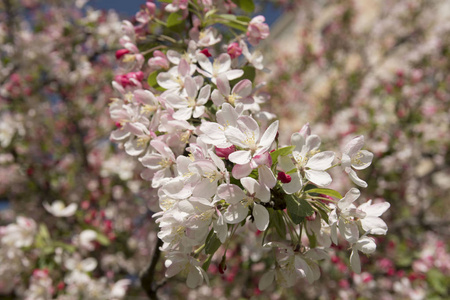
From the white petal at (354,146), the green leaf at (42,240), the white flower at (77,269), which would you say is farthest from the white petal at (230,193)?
the green leaf at (42,240)

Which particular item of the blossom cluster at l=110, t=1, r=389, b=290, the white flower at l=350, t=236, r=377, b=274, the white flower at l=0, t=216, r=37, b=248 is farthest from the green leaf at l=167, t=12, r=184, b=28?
the white flower at l=0, t=216, r=37, b=248

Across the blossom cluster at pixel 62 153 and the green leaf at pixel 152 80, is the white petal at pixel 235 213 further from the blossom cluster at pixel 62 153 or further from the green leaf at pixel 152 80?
the blossom cluster at pixel 62 153

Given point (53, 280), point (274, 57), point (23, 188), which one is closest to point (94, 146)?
point (23, 188)

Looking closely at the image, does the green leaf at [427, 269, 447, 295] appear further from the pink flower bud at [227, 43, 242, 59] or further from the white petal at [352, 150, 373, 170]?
the pink flower bud at [227, 43, 242, 59]

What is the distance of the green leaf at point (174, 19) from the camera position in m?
1.25

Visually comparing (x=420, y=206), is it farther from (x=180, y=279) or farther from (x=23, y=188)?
(x=23, y=188)

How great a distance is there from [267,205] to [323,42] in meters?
6.17

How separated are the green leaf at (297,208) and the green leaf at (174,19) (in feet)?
2.59

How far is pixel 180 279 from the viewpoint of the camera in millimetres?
2311

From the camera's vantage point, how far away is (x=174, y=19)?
1256mm

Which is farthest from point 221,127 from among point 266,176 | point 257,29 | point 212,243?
point 257,29

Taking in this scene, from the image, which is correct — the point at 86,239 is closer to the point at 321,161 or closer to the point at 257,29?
the point at 257,29

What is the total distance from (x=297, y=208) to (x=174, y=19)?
0.84 metres

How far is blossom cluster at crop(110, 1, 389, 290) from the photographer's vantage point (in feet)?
2.56
